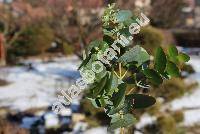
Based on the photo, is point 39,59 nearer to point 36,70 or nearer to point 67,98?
point 36,70

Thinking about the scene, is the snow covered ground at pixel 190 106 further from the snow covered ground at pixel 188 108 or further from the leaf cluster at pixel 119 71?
the leaf cluster at pixel 119 71

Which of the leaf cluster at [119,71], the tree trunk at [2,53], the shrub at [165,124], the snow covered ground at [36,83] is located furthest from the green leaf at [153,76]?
the tree trunk at [2,53]

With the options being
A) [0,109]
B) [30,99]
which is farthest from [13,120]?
Answer: [30,99]

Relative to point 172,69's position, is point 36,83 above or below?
above

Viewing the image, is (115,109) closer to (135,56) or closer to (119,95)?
(119,95)

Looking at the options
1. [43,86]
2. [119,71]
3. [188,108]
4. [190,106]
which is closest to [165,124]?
[188,108]
